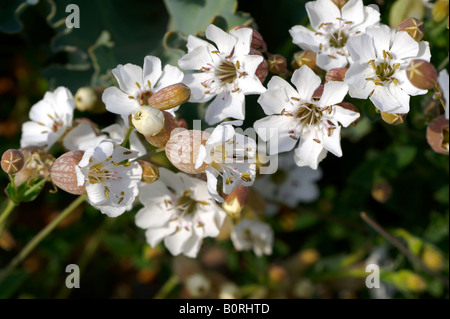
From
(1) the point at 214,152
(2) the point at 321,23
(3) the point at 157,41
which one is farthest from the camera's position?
(3) the point at 157,41

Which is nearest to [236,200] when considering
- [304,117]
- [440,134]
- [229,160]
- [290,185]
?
[229,160]

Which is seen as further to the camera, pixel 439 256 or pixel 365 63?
pixel 439 256

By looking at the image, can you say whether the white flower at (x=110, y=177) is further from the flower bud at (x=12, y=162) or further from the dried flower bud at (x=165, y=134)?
the flower bud at (x=12, y=162)

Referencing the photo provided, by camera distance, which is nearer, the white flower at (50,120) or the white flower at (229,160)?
the white flower at (229,160)

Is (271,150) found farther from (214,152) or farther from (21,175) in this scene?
(21,175)

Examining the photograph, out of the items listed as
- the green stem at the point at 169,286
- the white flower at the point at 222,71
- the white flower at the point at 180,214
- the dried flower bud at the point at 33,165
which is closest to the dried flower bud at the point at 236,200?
the white flower at the point at 180,214

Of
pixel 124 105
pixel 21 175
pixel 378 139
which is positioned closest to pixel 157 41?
pixel 124 105
